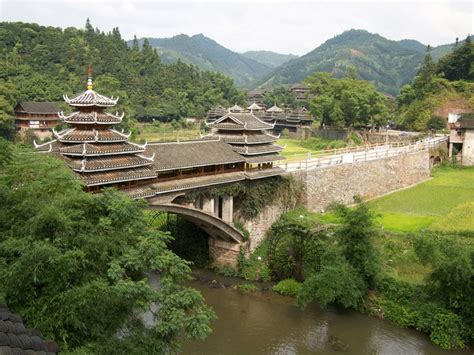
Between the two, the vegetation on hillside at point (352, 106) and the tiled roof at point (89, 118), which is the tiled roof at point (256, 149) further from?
the vegetation on hillside at point (352, 106)

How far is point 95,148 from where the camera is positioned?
19.5 m

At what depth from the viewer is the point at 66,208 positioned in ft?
42.7

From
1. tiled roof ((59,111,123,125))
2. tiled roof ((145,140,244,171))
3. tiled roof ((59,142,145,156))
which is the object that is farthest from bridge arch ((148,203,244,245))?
tiled roof ((59,111,123,125))

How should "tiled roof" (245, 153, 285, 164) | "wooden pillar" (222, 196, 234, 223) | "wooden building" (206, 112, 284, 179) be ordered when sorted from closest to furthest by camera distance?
1. "wooden pillar" (222, 196, 234, 223)
2. "tiled roof" (245, 153, 285, 164)
3. "wooden building" (206, 112, 284, 179)

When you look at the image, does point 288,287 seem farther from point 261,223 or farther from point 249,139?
point 249,139

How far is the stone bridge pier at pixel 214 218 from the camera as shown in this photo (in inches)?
909

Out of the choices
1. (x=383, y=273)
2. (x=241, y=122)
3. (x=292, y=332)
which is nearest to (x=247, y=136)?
(x=241, y=122)

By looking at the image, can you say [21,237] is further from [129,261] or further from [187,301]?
[187,301]

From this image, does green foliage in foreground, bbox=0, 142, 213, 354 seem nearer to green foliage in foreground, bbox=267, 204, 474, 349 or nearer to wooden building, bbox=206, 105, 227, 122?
Result: green foliage in foreground, bbox=267, 204, 474, 349

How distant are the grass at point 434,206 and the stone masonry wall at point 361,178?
1.18m

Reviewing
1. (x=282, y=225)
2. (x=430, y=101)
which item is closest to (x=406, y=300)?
(x=282, y=225)

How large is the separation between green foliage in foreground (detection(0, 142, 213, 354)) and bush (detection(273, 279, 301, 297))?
12.5m

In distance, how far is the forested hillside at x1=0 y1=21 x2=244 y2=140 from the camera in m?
67.3

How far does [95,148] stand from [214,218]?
8.23 meters
